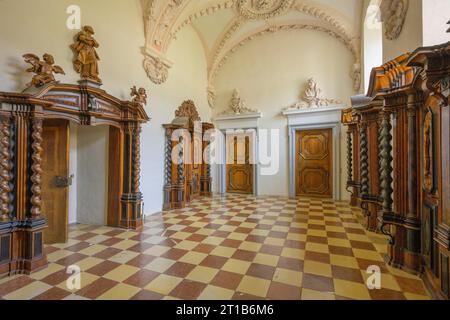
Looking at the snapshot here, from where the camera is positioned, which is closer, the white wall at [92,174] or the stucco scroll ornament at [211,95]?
the white wall at [92,174]

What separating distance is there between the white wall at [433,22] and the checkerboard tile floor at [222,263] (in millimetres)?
2470

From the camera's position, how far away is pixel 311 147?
670cm

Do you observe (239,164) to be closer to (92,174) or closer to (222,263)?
(92,174)

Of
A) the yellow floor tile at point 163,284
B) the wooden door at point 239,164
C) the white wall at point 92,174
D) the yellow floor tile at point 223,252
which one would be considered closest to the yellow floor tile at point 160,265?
the yellow floor tile at point 163,284

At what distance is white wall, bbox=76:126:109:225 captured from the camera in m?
4.12

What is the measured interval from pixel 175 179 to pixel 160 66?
9.05ft

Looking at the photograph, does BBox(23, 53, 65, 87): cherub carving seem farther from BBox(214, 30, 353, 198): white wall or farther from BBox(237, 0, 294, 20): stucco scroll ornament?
BBox(214, 30, 353, 198): white wall

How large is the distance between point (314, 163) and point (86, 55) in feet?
20.5

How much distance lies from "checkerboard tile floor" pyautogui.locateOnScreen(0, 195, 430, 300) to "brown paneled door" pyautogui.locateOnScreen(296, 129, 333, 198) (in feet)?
7.76

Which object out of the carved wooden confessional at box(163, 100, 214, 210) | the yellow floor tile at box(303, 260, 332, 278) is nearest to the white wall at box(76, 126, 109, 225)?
the carved wooden confessional at box(163, 100, 214, 210)

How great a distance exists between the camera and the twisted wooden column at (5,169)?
7.84 ft

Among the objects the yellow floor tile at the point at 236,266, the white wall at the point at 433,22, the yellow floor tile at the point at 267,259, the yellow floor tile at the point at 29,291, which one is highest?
the white wall at the point at 433,22

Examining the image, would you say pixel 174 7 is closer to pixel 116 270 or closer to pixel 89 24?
pixel 89 24

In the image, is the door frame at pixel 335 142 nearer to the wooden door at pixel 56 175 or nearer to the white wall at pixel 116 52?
the white wall at pixel 116 52
